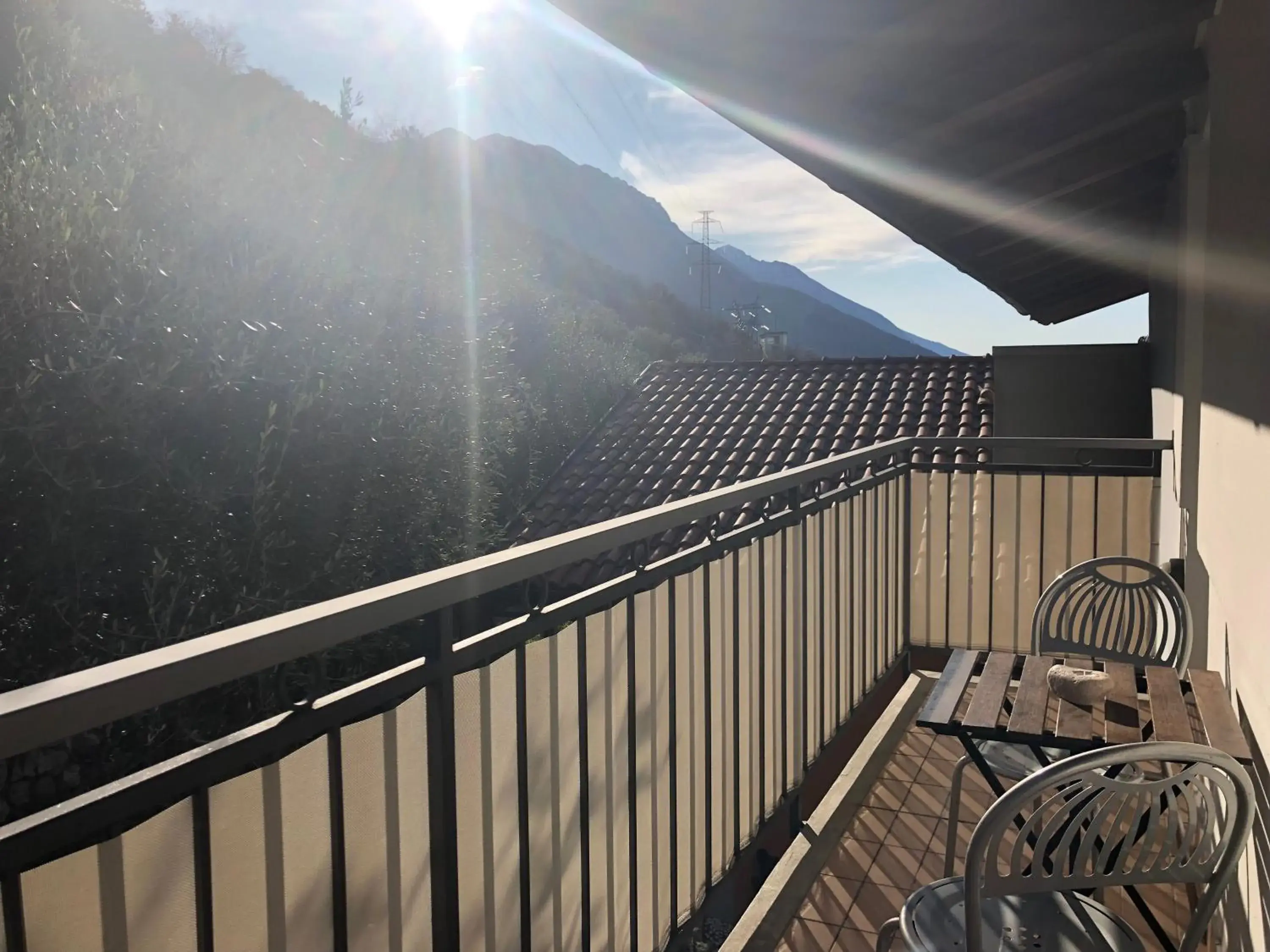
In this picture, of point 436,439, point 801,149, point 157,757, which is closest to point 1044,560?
point 801,149

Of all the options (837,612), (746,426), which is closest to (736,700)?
(837,612)

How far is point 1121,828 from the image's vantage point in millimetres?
1655

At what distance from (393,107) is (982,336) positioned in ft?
33.1

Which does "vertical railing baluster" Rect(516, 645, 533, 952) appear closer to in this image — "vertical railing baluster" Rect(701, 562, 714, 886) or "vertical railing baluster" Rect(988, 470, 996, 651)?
"vertical railing baluster" Rect(701, 562, 714, 886)

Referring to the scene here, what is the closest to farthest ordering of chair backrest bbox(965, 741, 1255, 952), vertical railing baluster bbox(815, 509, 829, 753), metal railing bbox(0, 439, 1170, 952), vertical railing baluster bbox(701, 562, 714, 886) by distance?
1. metal railing bbox(0, 439, 1170, 952)
2. chair backrest bbox(965, 741, 1255, 952)
3. vertical railing baluster bbox(701, 562, 714, 886)
4. vertical railing baluster bbox(815, 509, 829, 753)

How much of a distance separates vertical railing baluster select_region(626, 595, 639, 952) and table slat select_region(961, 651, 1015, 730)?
0.73 metres

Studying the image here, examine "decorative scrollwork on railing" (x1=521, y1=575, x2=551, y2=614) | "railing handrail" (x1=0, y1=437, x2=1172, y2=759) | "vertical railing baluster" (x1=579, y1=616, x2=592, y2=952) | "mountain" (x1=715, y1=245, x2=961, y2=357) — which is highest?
"mountain" (x1=715, y1=245, x2=961, y2=357)

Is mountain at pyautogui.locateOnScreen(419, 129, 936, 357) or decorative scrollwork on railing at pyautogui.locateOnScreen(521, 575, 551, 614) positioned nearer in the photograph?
decorative scrollwork on railing at pyautogui.locateOnScreen(521, 575, 551, 614)

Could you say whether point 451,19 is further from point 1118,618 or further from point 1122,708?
point 1122,708

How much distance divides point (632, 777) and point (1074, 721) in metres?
0.98

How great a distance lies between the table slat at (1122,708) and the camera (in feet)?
6.84

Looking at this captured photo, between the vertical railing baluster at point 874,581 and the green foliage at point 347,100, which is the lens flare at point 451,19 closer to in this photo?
the green foliage at point 347,100

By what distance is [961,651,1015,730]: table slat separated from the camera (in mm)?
2154

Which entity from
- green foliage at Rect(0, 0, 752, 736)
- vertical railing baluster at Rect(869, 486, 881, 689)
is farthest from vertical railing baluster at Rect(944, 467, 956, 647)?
green foliage at Rect(0, 0, 752, 736)
